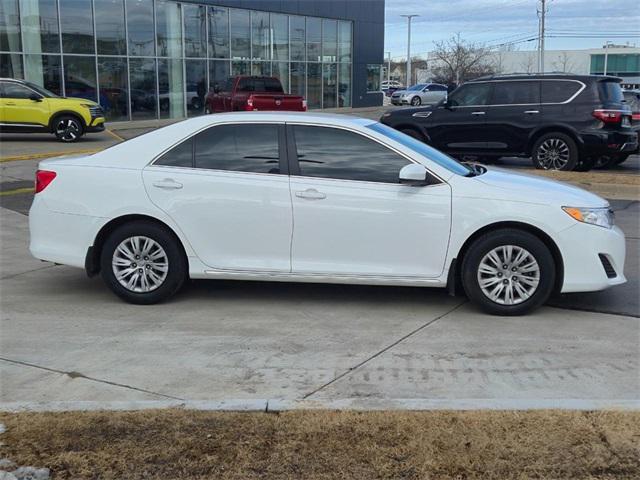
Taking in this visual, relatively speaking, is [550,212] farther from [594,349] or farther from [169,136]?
[169,136]

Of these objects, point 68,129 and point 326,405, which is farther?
point 68,129

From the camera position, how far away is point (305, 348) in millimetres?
4996

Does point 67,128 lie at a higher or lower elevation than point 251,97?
lower

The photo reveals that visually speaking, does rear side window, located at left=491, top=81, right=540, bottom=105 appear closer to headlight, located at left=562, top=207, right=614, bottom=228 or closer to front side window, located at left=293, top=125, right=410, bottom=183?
headlight, located at left=562, top=207, right=614, bottom=228

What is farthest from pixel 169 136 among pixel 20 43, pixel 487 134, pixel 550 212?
pixel 20 43

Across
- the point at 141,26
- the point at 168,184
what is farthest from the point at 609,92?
the point at 141,26

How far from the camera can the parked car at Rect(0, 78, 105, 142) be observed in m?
19.4

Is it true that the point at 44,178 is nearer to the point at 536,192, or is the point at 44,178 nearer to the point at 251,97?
the point at 536,192

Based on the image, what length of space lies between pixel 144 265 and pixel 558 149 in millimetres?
10082

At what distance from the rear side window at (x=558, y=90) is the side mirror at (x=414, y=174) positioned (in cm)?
907

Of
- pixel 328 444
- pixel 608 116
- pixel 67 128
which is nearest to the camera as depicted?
pixel 328 444

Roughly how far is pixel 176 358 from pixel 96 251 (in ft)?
5.38

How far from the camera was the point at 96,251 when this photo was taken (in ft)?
19.5

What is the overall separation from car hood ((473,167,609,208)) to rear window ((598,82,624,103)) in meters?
8.29
